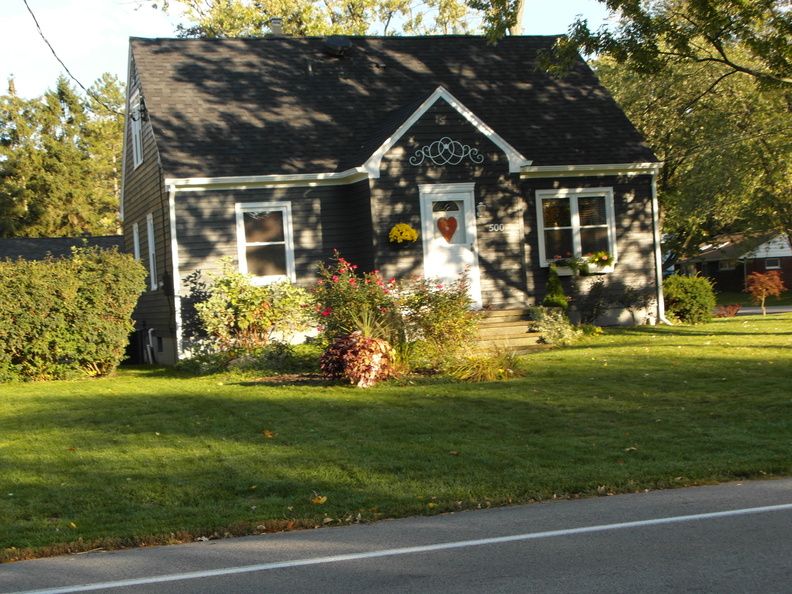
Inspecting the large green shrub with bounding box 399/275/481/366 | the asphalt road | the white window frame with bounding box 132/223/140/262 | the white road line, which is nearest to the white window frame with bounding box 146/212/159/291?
the white window frame with bounding box 132/223/140/262

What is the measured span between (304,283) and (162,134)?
452 centimetres

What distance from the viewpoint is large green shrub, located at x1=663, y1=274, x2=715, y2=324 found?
71.7ft

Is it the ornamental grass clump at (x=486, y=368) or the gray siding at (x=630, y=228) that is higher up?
the gray siding at (x=630, y=228)

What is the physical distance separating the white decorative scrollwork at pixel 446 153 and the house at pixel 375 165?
3cm

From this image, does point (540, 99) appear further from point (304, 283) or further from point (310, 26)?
point (310, 26)

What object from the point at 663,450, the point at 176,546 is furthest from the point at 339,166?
the point at 176,546

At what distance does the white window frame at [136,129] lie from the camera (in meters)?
21.9

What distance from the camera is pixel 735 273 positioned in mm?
60875

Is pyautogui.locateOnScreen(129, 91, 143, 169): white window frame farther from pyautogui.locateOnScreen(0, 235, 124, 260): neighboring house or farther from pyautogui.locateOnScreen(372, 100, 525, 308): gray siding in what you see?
pyautogui.locateOnScreen(0, 235, 124, 260): neighboring house

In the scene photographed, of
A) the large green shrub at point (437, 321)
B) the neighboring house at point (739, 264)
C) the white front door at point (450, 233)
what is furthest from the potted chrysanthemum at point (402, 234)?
the neighboring house at point (739, 264)

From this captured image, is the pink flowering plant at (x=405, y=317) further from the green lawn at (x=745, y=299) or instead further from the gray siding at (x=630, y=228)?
the green lawn at (x=745, y=299)

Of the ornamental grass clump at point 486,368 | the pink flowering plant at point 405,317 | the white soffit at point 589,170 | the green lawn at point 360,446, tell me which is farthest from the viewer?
the white soffit at point 589,170

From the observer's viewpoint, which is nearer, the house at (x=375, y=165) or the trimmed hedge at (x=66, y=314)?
the trimmed hedge at (x=66, y=314)

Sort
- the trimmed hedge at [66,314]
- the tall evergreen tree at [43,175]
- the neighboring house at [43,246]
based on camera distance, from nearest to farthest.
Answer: the trimmed hedge at [66,314] < the neighboring house at [43,246] < the tall evergreen tree at [43,175]
